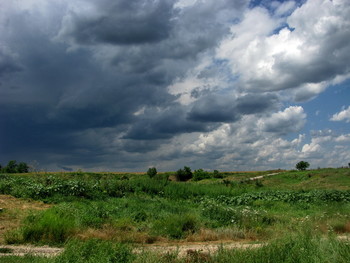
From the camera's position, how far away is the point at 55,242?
11.9m

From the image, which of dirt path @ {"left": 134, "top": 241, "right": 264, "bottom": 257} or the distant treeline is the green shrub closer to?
dirt path @ {"left": 134, "top": 241, "right": 264, "bottom": 257}

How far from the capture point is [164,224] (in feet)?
47.2

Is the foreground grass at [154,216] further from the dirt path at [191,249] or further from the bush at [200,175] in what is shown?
the bush at [200,175]

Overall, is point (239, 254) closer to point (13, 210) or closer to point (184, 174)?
point (13, 210)

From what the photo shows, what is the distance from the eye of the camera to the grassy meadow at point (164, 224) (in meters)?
8.28

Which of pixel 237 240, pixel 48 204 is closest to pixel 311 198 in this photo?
pixel 237 240

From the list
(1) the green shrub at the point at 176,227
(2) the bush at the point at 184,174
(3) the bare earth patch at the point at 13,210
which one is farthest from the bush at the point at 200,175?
(1) the green shrub at the point at 176,227

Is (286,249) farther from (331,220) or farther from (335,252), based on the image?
(331,220)

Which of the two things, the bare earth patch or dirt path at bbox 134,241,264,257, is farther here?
the bare earth patch

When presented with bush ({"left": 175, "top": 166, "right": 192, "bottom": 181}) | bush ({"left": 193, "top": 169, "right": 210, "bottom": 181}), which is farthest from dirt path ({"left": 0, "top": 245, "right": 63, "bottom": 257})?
bush ({"left": 175, "top": 166, "right": 192, "bottom": 181})

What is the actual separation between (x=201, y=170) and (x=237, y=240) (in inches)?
2287

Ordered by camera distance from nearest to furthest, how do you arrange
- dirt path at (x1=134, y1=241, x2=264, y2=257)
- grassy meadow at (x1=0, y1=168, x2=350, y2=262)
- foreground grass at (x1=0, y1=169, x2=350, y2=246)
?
grassy meadow at (x1=0, y1=168, x2=350, y2=262), dirt path at (x1=134, y1=241, x2=264, y2=257), foreground grass at (x1=0, y1=169, x2=350, y2=246)

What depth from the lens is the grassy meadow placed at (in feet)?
27.2

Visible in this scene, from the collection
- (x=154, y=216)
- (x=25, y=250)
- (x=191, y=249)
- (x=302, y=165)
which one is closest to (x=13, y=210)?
(x=154, y=216)
